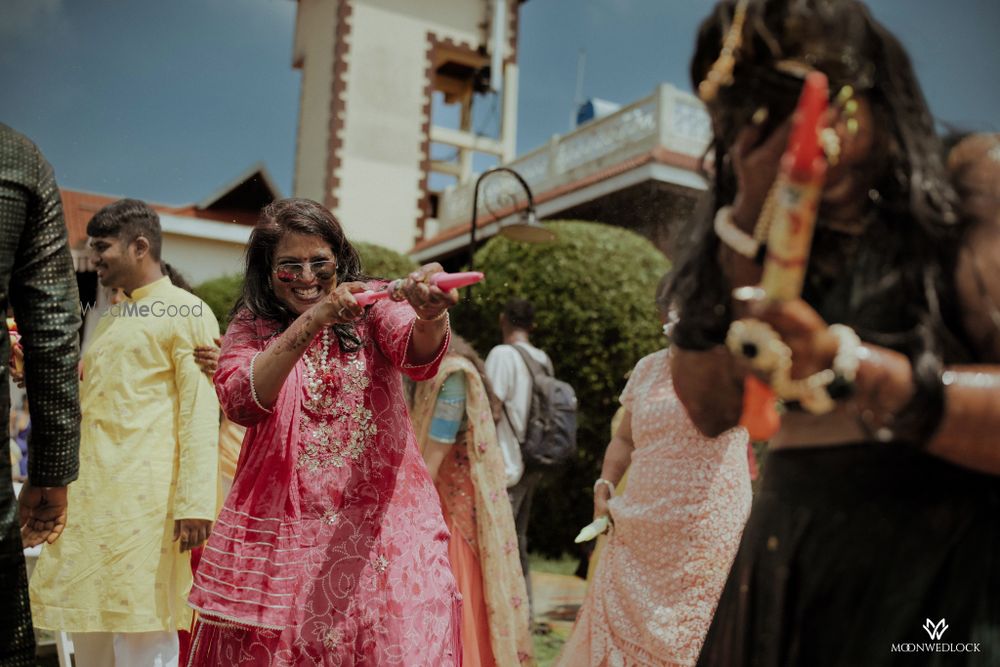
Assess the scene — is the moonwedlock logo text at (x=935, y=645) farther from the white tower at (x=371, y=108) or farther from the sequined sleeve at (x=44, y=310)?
the white tower at (x=371, y=108)

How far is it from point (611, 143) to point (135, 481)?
8.63m

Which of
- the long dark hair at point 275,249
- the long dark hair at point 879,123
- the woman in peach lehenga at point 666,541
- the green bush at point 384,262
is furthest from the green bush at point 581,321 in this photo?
the long dark hair at point 879,123

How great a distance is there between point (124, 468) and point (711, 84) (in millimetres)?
3169

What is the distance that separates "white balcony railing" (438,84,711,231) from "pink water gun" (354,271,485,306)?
6303 millimetres

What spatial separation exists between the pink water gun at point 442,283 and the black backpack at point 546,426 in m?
3.80

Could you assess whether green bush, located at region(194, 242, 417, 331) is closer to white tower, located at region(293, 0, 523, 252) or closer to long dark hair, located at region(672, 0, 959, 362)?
white tower, located at region(293, 0, 523, 252)

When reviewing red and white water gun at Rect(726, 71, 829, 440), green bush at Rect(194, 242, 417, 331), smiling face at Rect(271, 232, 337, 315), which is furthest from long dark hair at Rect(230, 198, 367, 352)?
green bush at Rect(194, 242, 417, 331)

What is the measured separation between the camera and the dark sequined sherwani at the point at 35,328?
1.95m

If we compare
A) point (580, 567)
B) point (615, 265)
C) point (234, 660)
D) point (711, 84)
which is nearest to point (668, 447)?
point (234, 660)

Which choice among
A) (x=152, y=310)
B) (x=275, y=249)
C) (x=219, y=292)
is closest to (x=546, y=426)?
(x=152, y=310)

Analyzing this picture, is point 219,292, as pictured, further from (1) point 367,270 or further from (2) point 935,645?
(2) point 935,645

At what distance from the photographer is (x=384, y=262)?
41.0 ft

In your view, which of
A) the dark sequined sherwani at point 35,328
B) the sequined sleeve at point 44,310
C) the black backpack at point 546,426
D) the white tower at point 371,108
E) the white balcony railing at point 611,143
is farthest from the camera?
the white tower at point 371,108

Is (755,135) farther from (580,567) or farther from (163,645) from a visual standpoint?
(580,567)
